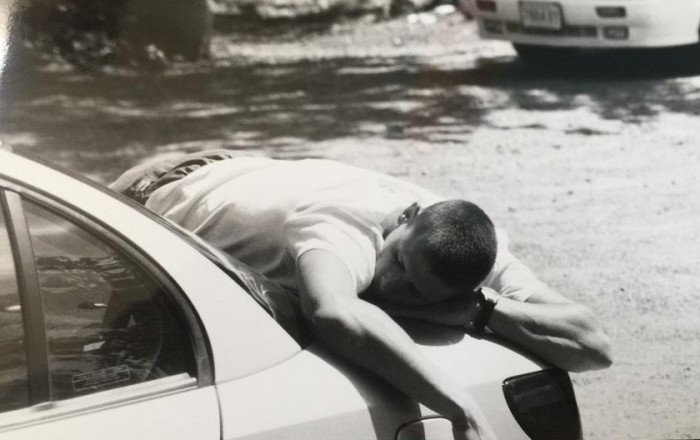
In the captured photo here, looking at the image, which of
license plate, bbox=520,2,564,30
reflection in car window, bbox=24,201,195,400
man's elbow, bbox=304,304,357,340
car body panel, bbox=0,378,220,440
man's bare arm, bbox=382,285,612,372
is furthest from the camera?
Result: license plate, bbox=520,2,564,30

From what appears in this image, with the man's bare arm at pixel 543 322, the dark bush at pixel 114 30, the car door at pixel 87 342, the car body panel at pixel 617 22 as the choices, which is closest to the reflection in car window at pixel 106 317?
the car door at pixel 87 342

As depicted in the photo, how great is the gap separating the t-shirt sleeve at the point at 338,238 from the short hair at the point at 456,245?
15 cm

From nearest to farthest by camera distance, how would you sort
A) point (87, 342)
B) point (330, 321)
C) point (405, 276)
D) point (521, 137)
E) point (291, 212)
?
point (87, 342), point (330, 321), point (405, 276), point (291, 212), point (521, 137)

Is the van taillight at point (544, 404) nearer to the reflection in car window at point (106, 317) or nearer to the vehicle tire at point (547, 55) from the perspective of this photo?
the reflection in car window at point (106, 317)

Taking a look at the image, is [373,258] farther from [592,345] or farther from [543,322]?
[592,345]

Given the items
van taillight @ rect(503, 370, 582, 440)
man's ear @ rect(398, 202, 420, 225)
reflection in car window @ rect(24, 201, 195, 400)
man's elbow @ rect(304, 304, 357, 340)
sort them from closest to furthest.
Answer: reflection in car window @ rect(24, 201, 195, 400), man's elbow @ rect(304, 304, 357, 340), van taillight @ rect(503, 370, 582, 440), man's ear @ rect(398, 202, 420, 225)

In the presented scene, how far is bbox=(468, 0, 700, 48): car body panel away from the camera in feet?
9.62

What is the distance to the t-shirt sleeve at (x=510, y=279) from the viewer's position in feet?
8.57

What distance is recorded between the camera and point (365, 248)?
8.23ft

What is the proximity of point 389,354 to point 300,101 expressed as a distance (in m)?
0.98

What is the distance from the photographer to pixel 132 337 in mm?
1921

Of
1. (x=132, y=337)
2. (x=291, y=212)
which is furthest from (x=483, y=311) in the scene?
(x=132, y=337)

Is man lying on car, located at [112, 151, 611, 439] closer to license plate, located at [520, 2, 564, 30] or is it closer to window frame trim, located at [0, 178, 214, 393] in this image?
window frame trim, located at [0, 178, 214, 393]

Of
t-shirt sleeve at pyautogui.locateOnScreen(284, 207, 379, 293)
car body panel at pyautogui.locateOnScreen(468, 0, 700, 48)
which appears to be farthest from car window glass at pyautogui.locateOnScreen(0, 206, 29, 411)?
car body panel at pyautogui.locateOnScreen(468, 0, 700, 48)
